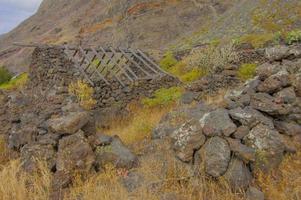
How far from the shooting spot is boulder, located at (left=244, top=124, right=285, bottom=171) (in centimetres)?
555

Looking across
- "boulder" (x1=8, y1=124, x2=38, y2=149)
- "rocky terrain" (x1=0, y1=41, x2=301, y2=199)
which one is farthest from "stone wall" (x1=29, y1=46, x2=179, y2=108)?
"boulder" (x1=8, y1=124, x2=38, y2=149)

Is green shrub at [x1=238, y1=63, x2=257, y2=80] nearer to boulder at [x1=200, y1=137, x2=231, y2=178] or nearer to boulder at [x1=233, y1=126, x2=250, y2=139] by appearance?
boulder at [x1=233, y1=126, x2=250, y2=139]

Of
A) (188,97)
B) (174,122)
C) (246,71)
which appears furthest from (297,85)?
(246,71)

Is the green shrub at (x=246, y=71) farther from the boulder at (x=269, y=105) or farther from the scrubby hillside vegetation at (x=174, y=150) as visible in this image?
the boulder at (x=269, y=105)

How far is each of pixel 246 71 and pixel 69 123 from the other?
8.73 m

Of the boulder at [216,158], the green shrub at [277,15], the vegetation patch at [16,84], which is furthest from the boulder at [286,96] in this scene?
the vegetation patch at [16,84]

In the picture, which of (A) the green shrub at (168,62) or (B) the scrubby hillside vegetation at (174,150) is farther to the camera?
(A) the green shrub at (168,62)

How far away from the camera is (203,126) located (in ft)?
19.9

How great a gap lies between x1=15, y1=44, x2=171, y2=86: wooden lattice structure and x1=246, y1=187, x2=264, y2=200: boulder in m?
9.00

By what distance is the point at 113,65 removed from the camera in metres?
15.2

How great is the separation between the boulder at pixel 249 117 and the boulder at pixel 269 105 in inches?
7.4

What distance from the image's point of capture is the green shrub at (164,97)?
12.8 meters

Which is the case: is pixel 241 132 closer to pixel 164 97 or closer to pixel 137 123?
pixel 137 123

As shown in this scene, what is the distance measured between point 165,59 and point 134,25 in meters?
14.3
